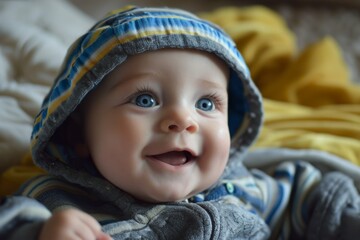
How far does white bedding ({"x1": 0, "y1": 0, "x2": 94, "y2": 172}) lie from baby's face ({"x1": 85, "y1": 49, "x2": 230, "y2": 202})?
0.83ft

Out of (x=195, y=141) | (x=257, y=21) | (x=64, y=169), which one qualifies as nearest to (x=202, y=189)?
(x=195, y=141)

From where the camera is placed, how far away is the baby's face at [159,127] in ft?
2.28

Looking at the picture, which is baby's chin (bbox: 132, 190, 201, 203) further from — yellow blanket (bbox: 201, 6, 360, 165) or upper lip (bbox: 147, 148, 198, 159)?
yellow blanket (bbox: 201, 6, 360, 165)

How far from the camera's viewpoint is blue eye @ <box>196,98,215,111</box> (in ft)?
2.42

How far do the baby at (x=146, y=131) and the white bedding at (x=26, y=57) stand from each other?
0.16 m

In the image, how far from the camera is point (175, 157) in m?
0.71

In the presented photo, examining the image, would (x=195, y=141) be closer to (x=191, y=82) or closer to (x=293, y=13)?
(x=191, y=82)

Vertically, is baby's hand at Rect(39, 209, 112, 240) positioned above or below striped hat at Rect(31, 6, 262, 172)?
below

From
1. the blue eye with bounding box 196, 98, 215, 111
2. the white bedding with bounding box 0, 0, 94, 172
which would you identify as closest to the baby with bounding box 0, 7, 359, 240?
the blue eye with bounding box 196, 98, 215, 111

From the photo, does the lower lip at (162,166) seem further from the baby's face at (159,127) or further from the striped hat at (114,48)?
the striped hat at (114,48)

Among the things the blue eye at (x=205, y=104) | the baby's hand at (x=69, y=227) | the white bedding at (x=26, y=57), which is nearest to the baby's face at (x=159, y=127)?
the blue eye at (x=205, y=104)

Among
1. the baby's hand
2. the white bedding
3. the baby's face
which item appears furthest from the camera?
the white bedding

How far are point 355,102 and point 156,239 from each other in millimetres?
668

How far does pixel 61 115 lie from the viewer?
731 millimetres
